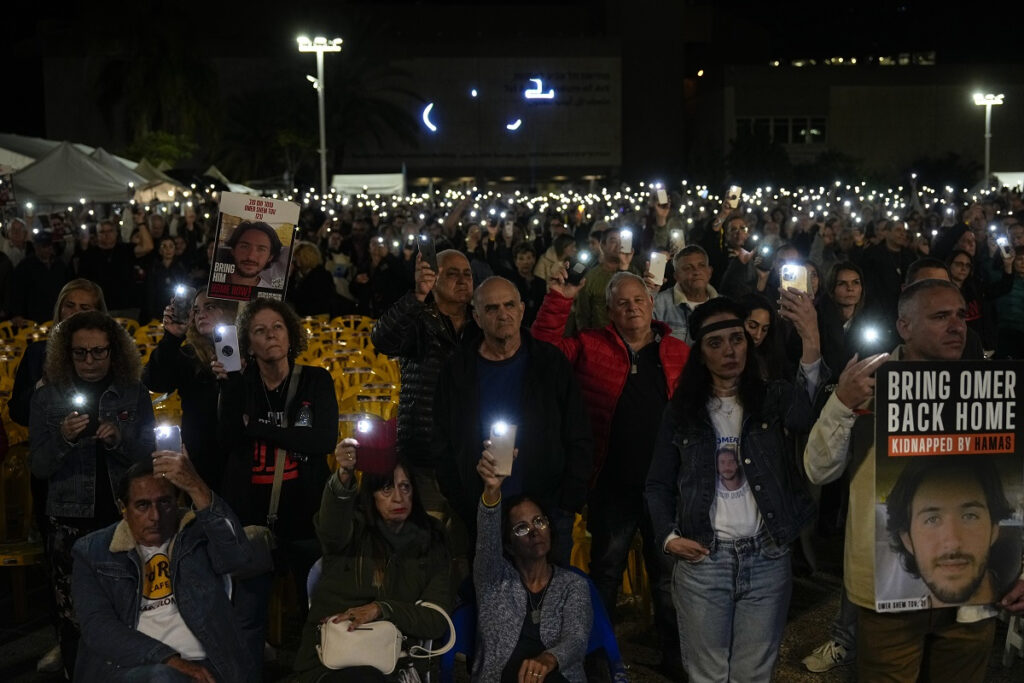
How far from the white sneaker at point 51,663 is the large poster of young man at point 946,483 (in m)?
3.88

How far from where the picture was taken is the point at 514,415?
4.99 m

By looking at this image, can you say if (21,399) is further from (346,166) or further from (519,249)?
(346,166)

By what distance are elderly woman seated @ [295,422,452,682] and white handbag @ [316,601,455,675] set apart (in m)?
0.03

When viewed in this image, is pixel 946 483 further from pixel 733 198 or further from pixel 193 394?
pixel 733 198

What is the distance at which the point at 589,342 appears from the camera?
216 inches

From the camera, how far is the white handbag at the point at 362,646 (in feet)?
14.9

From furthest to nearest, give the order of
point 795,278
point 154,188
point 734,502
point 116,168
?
1. point 154,188
2. point 116,168
3. point 795,278
4. point 734,502

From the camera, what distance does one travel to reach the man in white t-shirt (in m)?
4.40

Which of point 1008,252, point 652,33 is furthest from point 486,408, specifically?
point 652,33

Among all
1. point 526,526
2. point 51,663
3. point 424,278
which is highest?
point 424,278

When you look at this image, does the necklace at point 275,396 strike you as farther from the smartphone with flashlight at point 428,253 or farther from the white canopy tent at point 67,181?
the white canopy tent at point 67,181

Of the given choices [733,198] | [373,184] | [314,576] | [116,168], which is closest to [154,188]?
[116,168]

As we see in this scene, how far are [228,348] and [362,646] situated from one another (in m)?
1.56

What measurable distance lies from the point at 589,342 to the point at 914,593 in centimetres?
209
